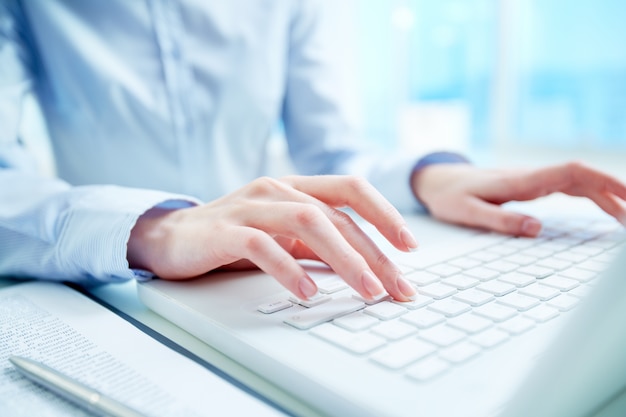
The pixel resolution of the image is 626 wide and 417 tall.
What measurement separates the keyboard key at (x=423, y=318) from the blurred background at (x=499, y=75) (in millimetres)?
959

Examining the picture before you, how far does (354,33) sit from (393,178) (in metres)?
1.84

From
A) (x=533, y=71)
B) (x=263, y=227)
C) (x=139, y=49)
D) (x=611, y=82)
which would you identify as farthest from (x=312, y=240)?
(x=533, y=71)

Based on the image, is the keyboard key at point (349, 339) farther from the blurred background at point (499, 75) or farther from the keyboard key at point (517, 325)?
the blurred background at point (499, 75)

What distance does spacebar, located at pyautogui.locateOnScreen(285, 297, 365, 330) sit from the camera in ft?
1.09

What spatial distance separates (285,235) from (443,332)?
6.5 inches

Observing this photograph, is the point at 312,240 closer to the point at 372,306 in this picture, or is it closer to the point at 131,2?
the point at 372,306

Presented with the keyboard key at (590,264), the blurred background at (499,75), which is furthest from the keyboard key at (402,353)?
the blurred background at (499,75)

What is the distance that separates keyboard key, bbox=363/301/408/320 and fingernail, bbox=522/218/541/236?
0.87 feet

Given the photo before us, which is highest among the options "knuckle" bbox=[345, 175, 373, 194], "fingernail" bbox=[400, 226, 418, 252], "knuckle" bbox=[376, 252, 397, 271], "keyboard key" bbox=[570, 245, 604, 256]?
"knuckle" bbox=[345, 175, 373, 194]

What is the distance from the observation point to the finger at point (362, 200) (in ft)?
1.41

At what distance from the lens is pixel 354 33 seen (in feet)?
7.91

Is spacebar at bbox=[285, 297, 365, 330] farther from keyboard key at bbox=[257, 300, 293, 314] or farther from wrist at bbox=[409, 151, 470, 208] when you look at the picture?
wrist at bbox=[409, 151, 470, 208]

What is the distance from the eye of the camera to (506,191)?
638 millimetres

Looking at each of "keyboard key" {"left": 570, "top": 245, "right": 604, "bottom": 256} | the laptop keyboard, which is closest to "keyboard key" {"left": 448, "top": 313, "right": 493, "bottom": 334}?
Result: the laptop keyboard
